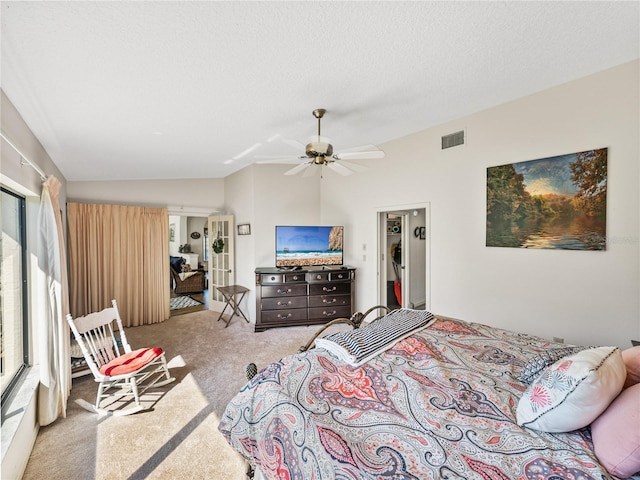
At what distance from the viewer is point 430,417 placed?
1.17 metres

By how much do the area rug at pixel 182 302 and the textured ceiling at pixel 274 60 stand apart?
3639 mm

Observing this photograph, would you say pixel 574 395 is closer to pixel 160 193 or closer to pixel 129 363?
pixel 129 363

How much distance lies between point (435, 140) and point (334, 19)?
2.35 m

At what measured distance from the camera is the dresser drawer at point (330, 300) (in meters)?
4.42

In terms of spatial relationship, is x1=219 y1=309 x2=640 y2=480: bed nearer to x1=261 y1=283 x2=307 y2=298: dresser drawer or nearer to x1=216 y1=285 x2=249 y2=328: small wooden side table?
x1=261 y1=283 x2=307 y2=298: dresser drawer

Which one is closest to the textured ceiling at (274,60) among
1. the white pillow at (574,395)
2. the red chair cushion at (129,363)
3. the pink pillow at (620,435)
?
the white pillow at (574,395)

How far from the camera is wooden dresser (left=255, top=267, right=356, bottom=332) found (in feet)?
13.9

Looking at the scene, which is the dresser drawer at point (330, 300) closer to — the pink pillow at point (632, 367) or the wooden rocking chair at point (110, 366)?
the wooden rocking chair at point (110, 366)

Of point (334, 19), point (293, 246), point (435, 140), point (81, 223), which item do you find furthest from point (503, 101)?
point (81, 223)

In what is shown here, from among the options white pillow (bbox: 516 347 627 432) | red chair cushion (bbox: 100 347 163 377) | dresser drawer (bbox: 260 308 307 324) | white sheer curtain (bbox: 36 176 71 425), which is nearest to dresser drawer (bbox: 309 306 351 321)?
dresser drawer (bbox: 260 308 307 324)

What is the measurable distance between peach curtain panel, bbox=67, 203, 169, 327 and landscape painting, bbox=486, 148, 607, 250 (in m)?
4.92

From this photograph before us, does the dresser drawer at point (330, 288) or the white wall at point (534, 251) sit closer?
the white wall at point (534, 251)

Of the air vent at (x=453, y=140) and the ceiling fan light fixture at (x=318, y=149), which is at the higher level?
the air vent at (x=453, y=140)

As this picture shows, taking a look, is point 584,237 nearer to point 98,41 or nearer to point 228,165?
point 98,41
